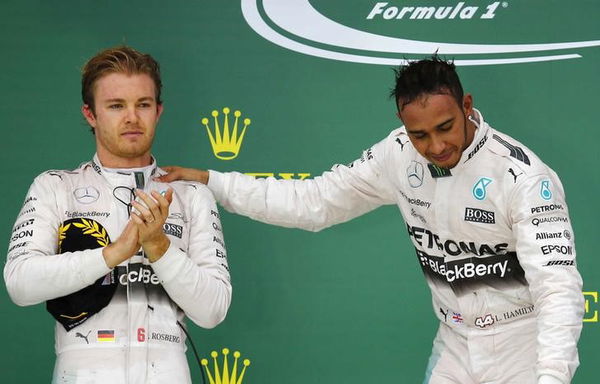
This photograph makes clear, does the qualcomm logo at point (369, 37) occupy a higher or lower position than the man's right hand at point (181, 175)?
higher

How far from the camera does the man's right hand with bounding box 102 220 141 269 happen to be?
7.69 feet

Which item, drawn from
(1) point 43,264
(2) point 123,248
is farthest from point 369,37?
(1) point 43,264

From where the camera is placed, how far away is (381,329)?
11.2 ft

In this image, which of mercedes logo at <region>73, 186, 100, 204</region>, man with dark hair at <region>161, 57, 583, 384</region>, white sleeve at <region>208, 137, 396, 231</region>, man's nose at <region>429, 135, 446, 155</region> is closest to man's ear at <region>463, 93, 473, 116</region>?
man with dark hair at <region>161, 57, 583, 384</region>

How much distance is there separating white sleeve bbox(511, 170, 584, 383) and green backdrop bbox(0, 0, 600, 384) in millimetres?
899

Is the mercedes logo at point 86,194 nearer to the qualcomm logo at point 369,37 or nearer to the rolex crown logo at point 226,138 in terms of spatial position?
the rolex crown logo at point 226,138

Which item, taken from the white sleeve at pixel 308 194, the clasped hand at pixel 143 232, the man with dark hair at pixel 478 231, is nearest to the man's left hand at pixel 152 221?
the clasped hand at pixel 143 232

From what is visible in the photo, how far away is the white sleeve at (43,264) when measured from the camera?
2340mm

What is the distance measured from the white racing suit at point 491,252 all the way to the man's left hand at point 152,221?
2.44ft

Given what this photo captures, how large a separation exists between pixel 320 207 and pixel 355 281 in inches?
21.0

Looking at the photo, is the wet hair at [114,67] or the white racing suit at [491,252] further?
the wet hair at [114,67]

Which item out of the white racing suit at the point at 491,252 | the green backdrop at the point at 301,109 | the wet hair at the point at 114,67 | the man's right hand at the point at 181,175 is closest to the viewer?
the white racing suit at the point at 491,252

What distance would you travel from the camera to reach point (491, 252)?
8.77 feet

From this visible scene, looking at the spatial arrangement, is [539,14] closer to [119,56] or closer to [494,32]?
[494,32]
